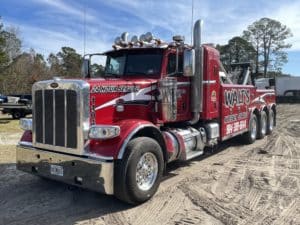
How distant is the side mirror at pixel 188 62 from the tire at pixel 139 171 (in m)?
1.73

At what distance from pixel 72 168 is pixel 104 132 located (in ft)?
2.40

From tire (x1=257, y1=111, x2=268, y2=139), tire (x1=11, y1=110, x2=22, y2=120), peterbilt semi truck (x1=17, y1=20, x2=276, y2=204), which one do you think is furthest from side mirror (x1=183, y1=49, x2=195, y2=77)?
tire (x1=11, y1=110, x2=22, y2=120)

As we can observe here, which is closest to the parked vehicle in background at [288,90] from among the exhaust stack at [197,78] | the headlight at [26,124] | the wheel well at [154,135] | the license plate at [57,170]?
the exhaust stack at [197,78]

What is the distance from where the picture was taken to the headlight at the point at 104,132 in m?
5.76

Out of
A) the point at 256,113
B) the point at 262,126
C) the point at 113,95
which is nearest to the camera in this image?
the point at 113,95

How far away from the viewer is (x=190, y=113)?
850 centimetres

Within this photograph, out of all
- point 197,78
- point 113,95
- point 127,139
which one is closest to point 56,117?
point 113,95

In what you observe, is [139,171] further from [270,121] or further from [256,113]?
[270,121]

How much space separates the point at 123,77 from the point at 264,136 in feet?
25.0

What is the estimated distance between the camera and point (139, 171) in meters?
6.25

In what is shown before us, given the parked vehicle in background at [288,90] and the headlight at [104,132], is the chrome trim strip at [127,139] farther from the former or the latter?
the parked vehicle in background at [288,90]

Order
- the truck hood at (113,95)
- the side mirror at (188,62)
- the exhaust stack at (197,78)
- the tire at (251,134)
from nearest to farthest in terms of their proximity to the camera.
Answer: the truck hood at (113,95), the side mirror at (188,62), the exhaust stack at (197,78), the tire at (251,134)

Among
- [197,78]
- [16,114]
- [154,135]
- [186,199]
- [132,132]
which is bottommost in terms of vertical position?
[186,199]

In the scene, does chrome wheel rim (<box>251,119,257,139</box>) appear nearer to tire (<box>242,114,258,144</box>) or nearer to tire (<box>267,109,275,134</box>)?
tire (<box>242,114,258,144</box>)
